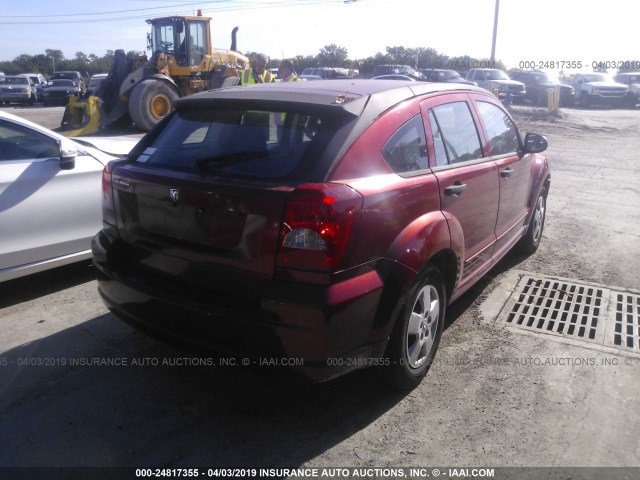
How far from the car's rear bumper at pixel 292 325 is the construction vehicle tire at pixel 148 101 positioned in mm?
13659

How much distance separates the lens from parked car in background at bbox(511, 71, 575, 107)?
32.2 metres

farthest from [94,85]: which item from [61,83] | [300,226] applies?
[300,226]

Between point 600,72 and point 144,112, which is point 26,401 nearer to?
point 144,112

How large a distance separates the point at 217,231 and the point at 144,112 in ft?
46.6

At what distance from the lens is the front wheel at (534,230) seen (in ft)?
19.2

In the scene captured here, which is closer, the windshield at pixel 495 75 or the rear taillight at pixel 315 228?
the rear taillight at pixel 315 228

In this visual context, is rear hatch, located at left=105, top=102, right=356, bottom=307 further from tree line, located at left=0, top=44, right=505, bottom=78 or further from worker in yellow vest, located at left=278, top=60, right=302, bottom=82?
tree line, located at left=0, top=44, right=505, bottom=78

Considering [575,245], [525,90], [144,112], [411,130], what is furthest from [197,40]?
[525,90]

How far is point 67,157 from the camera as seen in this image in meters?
4.77

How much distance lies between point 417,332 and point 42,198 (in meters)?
3.20

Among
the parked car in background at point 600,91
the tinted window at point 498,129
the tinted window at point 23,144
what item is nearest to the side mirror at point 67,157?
the tinted window at point 23,144

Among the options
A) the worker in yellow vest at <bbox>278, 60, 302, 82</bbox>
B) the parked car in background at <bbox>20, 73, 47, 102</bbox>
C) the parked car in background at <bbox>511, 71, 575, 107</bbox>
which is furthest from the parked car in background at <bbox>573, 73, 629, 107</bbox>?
the parked car in background at <bbox>20, 73, 47, 102</bbox>

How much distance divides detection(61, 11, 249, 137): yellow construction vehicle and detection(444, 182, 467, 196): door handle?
1311 centimetres

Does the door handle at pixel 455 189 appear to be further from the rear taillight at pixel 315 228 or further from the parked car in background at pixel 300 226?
the rear taillight at pixel 315 228
